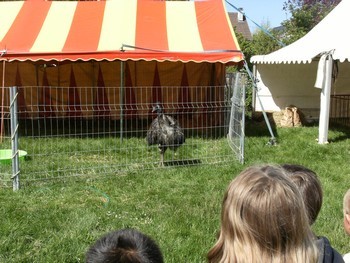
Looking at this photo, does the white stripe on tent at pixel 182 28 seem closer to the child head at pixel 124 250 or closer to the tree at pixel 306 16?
the child head at pixel 124 250

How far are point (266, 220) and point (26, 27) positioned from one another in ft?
28.2

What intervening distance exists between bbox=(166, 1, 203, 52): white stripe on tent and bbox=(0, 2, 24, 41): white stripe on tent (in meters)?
3.45

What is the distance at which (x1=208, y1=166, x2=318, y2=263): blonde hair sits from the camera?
165 centimetres

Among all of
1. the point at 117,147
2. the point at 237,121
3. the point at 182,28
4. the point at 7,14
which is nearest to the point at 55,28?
the point at 7,14

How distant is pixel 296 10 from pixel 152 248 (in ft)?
81.3

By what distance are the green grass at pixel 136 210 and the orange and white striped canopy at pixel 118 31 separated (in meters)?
2.58

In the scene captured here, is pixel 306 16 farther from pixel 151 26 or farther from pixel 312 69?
pixel 151 26

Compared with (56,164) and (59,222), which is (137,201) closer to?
(59,222)

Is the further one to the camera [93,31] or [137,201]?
[93,31]

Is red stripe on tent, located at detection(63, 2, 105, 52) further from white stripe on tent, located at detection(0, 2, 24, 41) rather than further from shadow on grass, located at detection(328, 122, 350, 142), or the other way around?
shadow on grass, located at detection(328, 122, 350, 142)

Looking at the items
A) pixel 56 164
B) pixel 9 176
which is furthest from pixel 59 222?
pixel 56 164

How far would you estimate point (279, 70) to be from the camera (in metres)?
12.2

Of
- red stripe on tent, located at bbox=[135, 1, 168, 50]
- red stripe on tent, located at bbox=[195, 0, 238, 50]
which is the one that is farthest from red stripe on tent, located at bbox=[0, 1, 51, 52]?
red stripe on tent, located at bbox=[195, 0, 238, 50]

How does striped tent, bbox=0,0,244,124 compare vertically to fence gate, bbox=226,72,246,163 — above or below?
above
